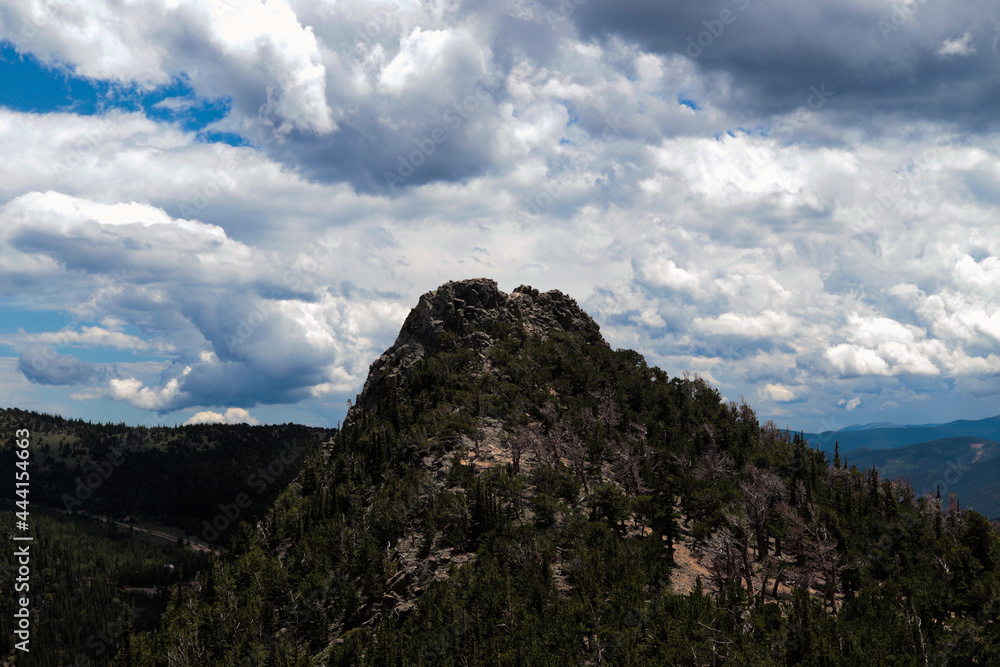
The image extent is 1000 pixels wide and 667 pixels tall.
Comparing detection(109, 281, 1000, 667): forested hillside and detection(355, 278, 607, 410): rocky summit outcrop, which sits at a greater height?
detection(355, 278, 607, 410): rocky summit outcrop

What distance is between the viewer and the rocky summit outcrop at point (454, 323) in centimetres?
12850

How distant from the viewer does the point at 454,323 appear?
434 feet

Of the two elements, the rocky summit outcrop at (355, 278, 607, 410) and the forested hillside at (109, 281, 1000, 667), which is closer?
the forested hillside at (109, 281, 1000, 667)

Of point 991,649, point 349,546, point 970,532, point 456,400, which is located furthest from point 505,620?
point 970,532

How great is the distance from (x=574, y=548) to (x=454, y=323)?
251ft

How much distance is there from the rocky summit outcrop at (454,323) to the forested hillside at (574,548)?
18.9 feet

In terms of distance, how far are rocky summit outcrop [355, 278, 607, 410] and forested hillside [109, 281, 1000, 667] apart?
18.9 ft

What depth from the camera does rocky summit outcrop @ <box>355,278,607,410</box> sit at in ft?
422

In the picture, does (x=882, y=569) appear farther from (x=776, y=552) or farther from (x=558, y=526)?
(x=558, y=526)

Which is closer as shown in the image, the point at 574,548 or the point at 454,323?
the point at 574,548

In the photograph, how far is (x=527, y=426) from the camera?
95.6 m

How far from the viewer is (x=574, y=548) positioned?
62438 millimetres

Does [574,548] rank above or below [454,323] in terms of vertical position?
below

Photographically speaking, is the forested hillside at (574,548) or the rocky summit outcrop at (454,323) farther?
the rocky summit outcrop at (454,323)
